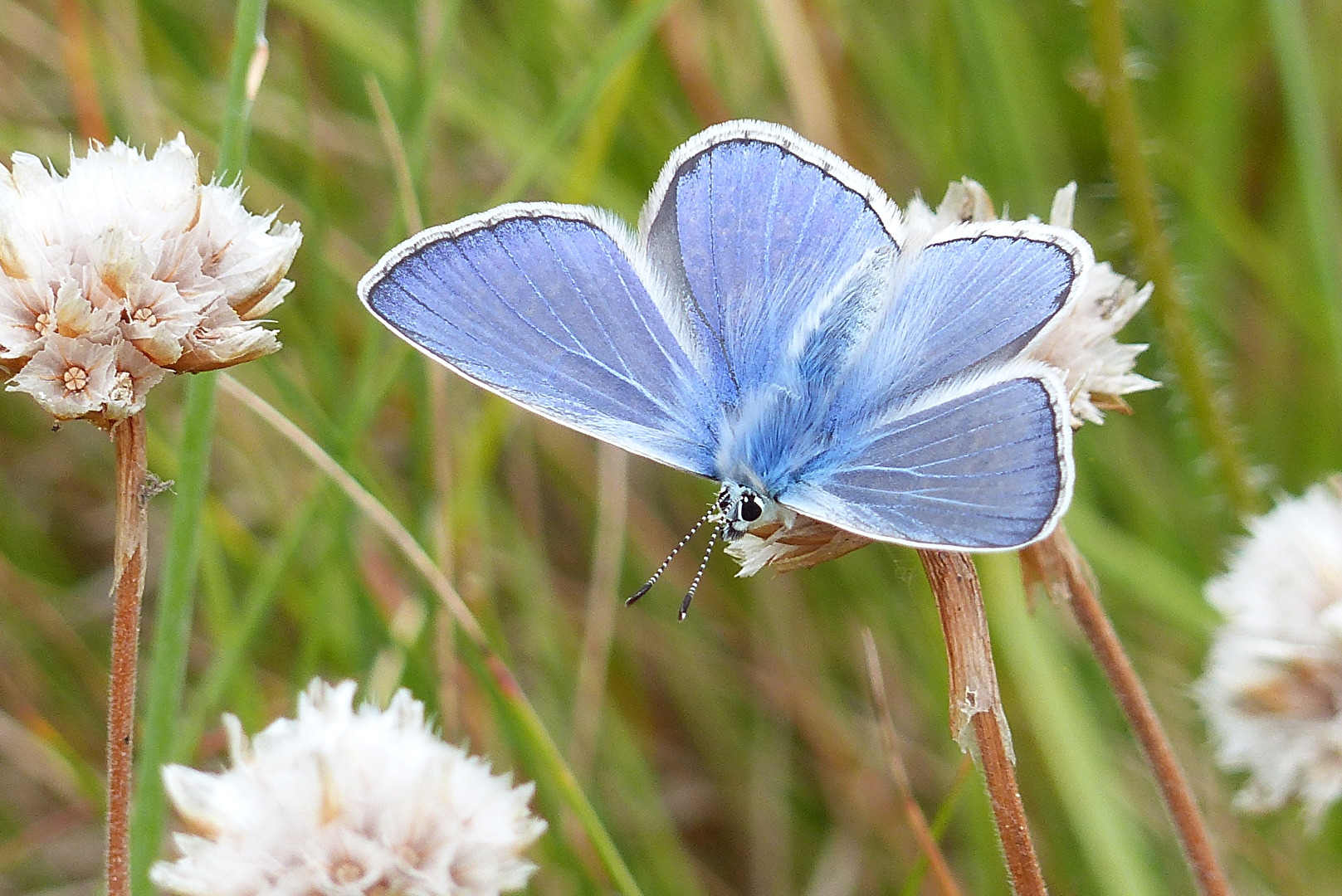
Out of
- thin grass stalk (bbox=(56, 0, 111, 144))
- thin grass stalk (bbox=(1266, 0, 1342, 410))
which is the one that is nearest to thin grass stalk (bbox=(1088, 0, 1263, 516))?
Answer: thin grass stalk (bbox=(1266, 0, 1342, 410))

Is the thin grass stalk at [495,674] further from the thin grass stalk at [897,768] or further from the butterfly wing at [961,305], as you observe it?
the butterfly wing at [961,305]

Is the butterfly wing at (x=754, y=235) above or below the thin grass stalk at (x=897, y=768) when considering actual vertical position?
above

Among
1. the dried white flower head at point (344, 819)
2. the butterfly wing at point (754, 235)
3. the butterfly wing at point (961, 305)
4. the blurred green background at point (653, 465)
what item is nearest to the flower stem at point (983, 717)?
the butterfly wing at point (961, 305)

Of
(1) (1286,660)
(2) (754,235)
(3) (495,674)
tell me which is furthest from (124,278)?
(1) (1286,660)

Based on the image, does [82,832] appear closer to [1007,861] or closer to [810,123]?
[810,123]

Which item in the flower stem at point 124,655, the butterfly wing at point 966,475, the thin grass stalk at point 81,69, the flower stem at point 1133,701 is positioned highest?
the thin grass stalk at point 81,69

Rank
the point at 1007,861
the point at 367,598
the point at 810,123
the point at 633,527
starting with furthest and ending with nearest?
the point at 633,527 → the point at 810,123 → the point at 367,598 → the point at 1007,861

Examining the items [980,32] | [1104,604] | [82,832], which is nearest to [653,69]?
[980,32]
